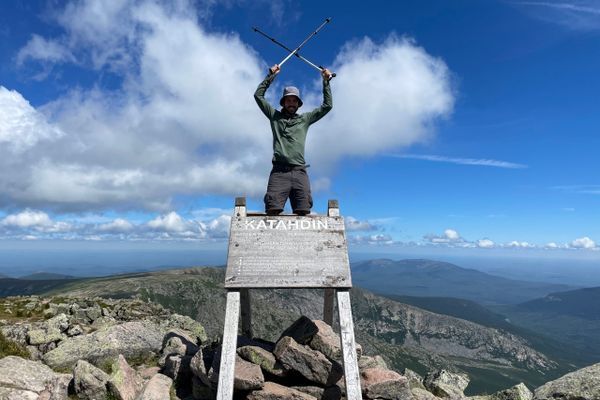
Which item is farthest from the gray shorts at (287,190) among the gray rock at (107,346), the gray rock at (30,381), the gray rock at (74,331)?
the gray rock at (74,331)

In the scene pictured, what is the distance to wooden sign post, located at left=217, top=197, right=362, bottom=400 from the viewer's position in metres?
9.00

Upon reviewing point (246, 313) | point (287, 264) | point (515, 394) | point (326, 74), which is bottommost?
point (515, 394)

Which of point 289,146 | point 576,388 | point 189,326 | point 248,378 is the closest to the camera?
point 248,378

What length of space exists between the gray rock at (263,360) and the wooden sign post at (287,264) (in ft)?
5.18

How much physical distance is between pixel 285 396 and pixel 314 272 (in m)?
3.10

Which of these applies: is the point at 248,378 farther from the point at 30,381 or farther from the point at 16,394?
the point at 30,381

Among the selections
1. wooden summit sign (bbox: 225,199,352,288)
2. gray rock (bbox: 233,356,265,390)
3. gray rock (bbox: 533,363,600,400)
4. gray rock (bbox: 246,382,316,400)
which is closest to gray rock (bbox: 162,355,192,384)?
gray rock (bbox: 233,356,265,390)

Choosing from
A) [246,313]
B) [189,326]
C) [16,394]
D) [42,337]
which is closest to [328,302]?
[246,313]

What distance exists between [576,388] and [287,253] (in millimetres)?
10057

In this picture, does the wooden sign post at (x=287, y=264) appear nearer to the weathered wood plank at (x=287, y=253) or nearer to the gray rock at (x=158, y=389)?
the weathered wood plank at (x=287, y=253)

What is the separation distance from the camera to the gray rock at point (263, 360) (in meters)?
10.7

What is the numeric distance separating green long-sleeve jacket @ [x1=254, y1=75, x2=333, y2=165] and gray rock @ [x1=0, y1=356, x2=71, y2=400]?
27.4 feet

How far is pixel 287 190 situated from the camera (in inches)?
468

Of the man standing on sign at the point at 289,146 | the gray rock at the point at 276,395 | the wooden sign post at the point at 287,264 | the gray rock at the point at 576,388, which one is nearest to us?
the wooden sign post at the point at 287,264
